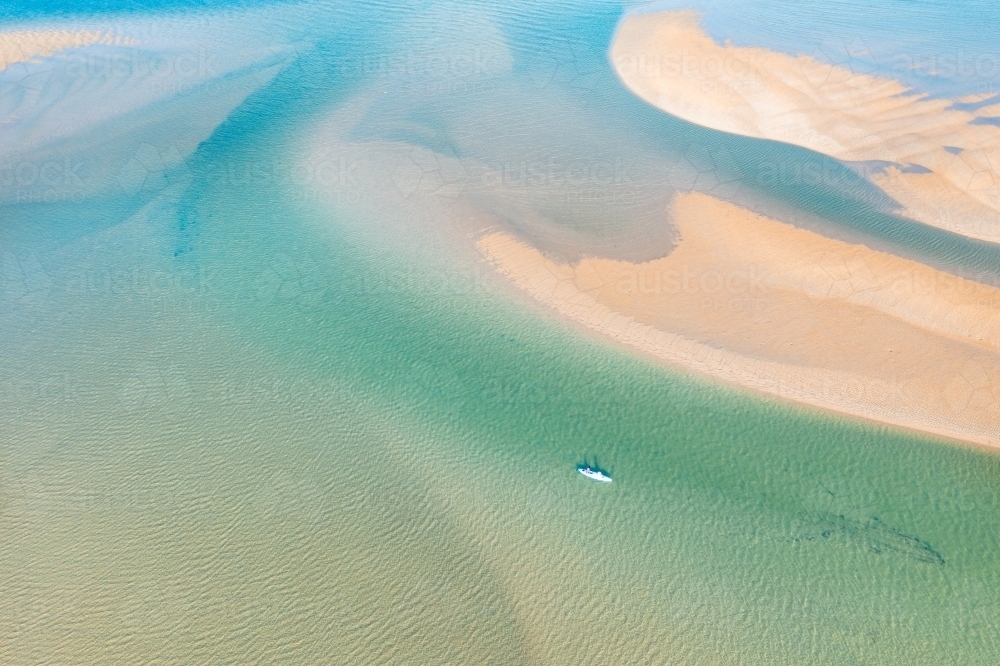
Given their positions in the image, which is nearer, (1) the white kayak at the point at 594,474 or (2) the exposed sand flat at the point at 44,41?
(1) the white kayak at the point at 594,474

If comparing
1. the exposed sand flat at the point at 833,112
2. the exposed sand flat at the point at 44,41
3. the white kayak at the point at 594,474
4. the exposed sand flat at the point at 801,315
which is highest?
the exposed sand flat at the point at 44,41

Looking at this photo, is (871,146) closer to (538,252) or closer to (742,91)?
(742,91)

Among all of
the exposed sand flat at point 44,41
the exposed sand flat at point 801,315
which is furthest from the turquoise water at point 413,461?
the exposed sand flat at point 44,41

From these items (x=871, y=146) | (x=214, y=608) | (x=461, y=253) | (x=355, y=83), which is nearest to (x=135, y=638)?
(x=214, y=608)

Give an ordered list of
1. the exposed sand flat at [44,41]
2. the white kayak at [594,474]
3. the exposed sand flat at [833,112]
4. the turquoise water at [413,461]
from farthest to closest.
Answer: the exposed sand flat at [44,41] → the exposed sand flat at [833,112] → the white kayak at [594,474] → the turquoise water at [413,461]

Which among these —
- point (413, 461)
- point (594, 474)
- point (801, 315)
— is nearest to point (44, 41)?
point (413, 461)

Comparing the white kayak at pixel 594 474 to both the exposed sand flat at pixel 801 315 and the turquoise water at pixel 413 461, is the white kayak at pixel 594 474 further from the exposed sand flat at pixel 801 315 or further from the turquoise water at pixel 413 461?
the exposed sand flat at pixel 801 315

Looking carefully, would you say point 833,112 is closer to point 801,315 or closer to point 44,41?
point 801,315
